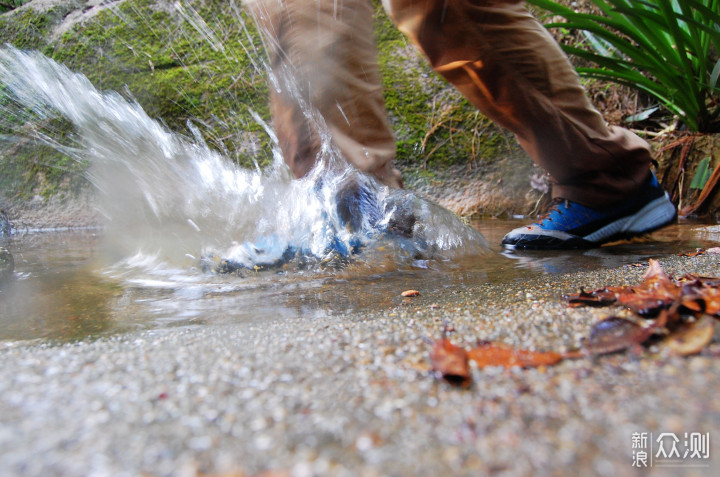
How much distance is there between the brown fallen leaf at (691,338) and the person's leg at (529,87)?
122 centimetres

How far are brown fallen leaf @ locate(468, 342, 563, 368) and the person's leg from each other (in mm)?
1238

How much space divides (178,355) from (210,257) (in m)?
0.97

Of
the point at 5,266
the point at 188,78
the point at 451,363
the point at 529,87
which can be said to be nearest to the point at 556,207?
→ the point at 529,87

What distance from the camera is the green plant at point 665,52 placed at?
2.22 m

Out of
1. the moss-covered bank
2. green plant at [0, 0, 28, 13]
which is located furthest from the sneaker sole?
green plant at [0, 0, 28, 13]

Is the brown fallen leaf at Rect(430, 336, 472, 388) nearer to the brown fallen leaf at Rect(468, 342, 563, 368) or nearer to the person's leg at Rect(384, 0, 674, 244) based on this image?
the brown fallen leaf at Rect(468, 342, 563, 368)

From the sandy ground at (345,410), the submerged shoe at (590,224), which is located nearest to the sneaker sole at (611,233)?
the submerged shoe at (590,224)

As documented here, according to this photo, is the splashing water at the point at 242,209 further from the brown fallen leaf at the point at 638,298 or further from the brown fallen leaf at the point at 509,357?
the brown fallen leaf at the point at 509,357

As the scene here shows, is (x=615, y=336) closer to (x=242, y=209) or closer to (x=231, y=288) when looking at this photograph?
(x=231, y=288)

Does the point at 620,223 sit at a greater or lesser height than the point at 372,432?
lesser

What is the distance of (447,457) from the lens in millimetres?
340

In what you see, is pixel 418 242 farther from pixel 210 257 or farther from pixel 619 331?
pixel 619 331

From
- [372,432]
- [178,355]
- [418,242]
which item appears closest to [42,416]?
[178,355]

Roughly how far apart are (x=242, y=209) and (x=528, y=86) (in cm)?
116
